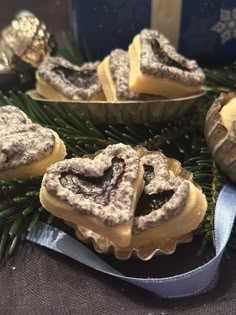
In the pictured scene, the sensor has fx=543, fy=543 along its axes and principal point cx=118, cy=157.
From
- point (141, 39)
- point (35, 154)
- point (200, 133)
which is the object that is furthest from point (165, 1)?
point (35, 154)

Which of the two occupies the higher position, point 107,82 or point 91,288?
point 107,82

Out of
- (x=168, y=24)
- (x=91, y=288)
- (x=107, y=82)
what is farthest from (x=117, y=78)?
(x=91, y=288)

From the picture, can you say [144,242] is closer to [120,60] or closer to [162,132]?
[162,132]

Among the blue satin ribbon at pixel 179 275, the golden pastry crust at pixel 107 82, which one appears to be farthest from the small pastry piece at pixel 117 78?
the blue satin ribbon at pixel 179 275

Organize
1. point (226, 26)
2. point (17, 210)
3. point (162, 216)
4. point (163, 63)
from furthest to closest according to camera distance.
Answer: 1. point (226, 26)
2. point (163, 63)
3. point (17, 210)
4. point (162, 216)

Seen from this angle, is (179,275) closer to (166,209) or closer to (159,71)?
(166,209)
